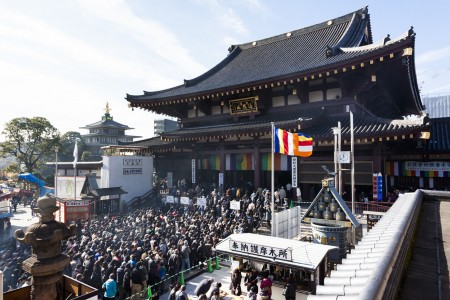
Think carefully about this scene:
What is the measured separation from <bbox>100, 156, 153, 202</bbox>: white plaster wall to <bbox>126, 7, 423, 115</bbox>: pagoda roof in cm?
507

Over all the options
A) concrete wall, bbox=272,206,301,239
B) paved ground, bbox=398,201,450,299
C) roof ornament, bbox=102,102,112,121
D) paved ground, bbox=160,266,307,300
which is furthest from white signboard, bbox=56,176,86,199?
roof ornament, bbox=102,102,112,121

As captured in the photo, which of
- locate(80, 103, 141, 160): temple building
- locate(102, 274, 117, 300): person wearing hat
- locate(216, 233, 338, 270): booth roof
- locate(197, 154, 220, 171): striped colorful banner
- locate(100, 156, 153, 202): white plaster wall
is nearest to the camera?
locate(102, 274, 117, 300): person wearing hat

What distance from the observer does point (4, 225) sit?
20609 mm

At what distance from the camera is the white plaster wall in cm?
2334

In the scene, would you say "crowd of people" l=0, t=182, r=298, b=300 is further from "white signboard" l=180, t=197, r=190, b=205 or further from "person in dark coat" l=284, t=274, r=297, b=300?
"person in dark coat" l=284, t=274, r=297, b=300

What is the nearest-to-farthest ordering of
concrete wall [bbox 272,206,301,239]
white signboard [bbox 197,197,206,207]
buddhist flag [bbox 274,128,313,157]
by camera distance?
concrete wall [bbox 272,206,301,239], buddhist flag [bbox 274,128,313,157], white signboard [bbox 197,197,206,207]

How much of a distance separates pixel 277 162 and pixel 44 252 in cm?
1667

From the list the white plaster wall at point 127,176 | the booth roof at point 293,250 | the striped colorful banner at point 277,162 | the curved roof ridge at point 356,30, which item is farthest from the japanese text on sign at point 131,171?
the curved roof ridge at point 356,30

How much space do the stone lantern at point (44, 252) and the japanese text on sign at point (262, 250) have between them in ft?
23.9

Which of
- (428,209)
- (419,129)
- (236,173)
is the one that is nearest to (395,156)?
(419,129)

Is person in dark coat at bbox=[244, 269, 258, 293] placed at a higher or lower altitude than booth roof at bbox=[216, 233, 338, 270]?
lower

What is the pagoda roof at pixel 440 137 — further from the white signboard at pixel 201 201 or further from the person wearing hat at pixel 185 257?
the person wearing hat at pixel 185 257

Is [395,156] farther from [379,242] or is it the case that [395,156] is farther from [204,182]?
[379,242]

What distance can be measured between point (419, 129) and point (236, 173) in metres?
12.8
